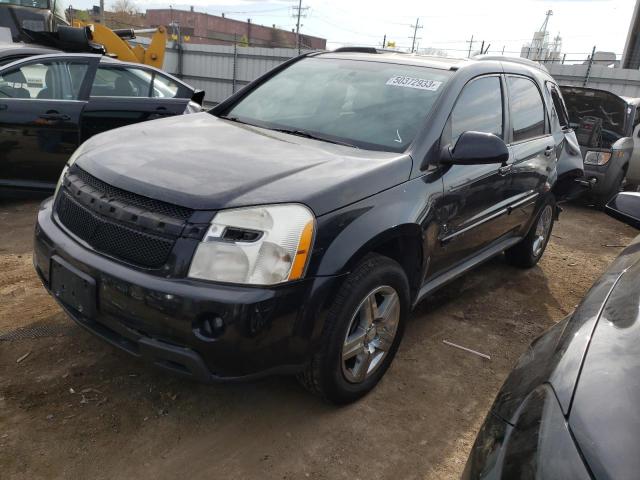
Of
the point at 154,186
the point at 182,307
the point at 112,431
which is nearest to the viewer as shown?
the point at 182,307

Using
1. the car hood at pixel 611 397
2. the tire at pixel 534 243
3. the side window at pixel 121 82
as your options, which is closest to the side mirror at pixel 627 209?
the car hood at pixel 611 397

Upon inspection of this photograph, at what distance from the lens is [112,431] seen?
2.29 meters

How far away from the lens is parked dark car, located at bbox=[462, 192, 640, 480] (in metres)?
1.21

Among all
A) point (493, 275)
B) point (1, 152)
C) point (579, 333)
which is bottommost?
point (493, 275)

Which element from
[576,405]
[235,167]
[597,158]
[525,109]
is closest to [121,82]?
[235,167]

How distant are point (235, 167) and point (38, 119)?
3470 millimetres

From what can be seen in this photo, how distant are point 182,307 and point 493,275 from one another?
3.51 metres

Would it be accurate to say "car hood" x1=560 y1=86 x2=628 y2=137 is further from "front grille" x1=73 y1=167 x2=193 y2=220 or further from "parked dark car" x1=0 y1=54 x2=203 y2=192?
"front grille" x1=73 y1=167 x2=193 y2=220

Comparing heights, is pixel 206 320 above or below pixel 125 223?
below

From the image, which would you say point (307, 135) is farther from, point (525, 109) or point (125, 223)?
point (525, 109)

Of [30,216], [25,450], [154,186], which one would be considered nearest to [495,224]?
[154,186]

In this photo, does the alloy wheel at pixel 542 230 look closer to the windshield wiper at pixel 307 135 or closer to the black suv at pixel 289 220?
the black suv at pixel 289 220

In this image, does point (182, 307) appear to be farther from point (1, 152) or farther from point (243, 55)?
→ point (243, 55)

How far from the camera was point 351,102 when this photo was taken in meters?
3.10
